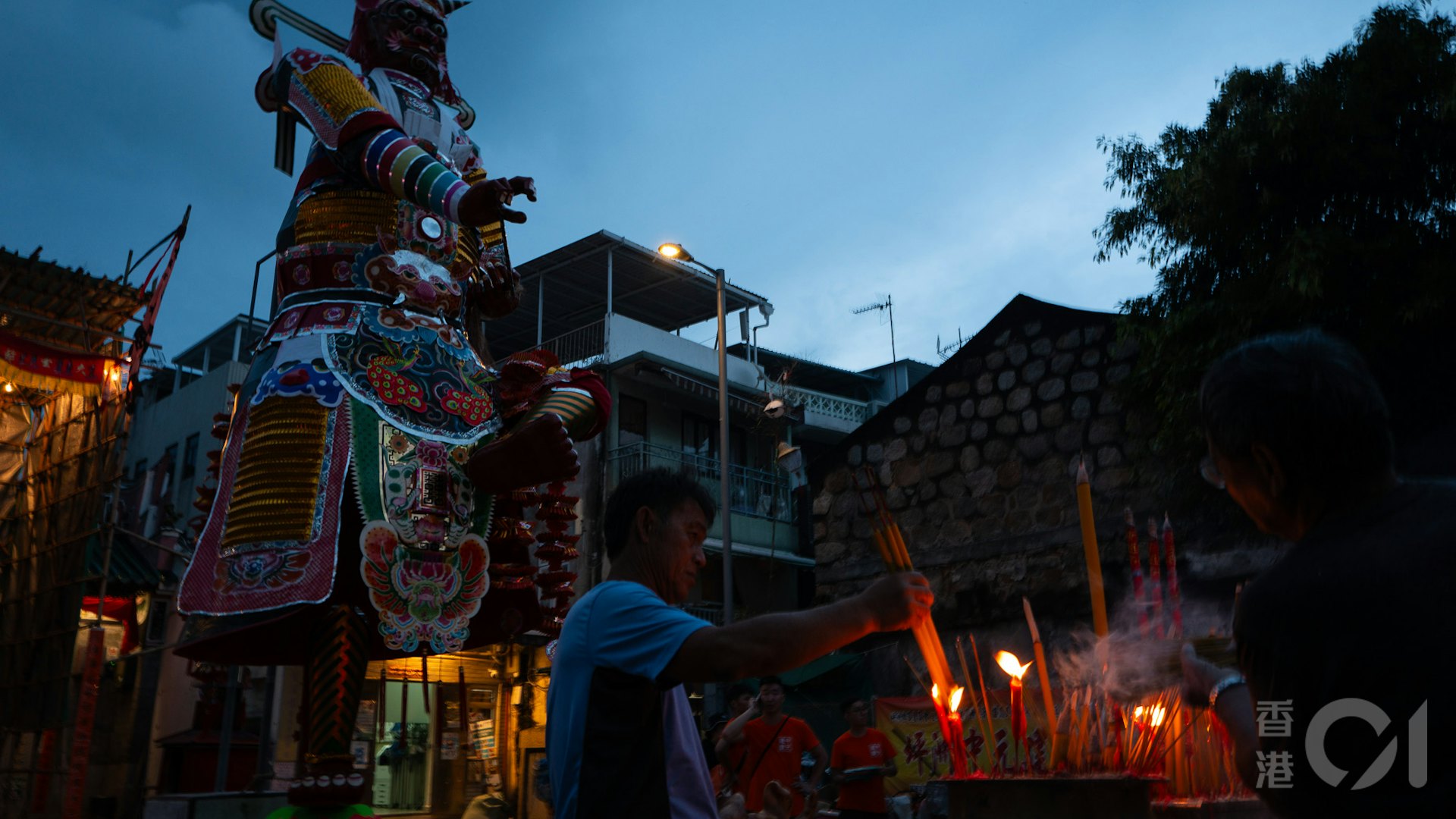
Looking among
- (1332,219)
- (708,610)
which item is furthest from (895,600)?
(708,610)

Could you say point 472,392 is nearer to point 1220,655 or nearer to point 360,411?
point 360,411

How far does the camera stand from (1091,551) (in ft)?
7.63

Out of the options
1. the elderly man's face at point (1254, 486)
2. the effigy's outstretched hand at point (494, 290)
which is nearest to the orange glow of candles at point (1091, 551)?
the elderly man's face at point (1254, 486)

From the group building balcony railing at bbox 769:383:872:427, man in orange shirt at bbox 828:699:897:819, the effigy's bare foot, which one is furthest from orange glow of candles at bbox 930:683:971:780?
building balcony railing at bbox 769:383:872:427

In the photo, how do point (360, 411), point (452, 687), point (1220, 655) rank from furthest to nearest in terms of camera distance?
point (452, 687) < point (360, 411) < point (1220, 655)

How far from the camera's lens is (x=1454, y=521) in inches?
58.7

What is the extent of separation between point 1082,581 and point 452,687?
8.89 m

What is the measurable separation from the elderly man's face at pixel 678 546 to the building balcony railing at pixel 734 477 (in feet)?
52.4

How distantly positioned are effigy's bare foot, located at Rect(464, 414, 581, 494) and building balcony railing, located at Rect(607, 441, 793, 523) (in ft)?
46.4

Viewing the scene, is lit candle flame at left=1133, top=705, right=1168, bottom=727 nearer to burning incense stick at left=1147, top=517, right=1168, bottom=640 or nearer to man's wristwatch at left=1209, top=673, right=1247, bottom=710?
burning incense stick at left=1147, top=517, right=1168, bottom=640

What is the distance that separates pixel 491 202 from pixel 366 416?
1.03 m

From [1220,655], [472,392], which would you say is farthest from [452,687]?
[1220,655]

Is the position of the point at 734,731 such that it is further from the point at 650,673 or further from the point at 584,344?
the point at 584,344

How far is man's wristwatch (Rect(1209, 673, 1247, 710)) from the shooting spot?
1819 millimetres
